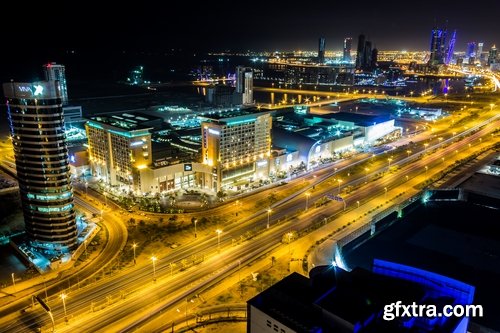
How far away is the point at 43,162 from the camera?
210 feet

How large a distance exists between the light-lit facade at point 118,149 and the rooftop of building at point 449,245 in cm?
4731

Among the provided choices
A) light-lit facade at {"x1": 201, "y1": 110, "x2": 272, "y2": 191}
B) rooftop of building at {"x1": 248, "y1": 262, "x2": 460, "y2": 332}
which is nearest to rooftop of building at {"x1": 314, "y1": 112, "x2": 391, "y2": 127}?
light-lit facade at {"x1": 201, "y1": 110, "x2": 272, "y2": 191}

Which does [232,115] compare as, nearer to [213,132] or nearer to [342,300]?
[213,132]

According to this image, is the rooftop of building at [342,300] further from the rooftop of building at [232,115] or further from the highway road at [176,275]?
the rooftop of building at [232,115]

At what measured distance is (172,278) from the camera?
188ft

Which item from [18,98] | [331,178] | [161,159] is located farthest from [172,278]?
[331,178]

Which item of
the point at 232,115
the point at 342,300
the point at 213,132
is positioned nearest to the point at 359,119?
the point at 232,115

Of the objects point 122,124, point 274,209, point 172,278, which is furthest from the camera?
point 122,124

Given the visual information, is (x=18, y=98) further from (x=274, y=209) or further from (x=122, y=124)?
(x=274, y=209)

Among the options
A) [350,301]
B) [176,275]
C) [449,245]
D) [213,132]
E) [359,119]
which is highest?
[213,132]

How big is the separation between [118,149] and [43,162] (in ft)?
90.5

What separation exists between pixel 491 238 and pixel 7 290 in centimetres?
8047

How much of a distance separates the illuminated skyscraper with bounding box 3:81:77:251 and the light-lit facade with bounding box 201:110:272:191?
33.7 meters

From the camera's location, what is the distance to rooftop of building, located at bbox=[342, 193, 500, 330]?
6346 cm
